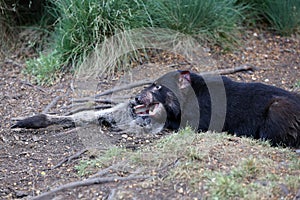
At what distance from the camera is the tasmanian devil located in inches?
171

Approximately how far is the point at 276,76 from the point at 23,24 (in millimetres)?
3617

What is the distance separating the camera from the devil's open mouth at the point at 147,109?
4.73 metres

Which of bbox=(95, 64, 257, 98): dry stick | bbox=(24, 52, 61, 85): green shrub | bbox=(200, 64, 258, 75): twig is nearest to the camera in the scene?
bbox=(95, 64, 257, 98): dry stick

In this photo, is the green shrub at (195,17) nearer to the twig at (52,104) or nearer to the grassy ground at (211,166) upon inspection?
the twig at (52,104)

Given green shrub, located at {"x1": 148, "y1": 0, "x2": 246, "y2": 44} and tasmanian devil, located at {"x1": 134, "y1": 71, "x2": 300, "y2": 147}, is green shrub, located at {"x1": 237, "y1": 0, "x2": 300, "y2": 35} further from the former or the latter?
tasmanian devil, located at {"x1": 134, "y1": 71, "x2": 300, "y2": 147}

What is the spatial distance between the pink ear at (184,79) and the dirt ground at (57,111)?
491mm

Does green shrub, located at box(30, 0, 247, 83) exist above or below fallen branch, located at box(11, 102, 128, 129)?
above

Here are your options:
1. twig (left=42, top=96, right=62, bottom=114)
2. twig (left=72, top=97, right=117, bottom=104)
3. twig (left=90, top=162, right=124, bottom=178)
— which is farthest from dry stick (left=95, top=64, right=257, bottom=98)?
twig (left=90, top=162, right=124, bottom=178)

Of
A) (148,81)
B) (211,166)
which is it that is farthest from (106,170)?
(148,81)

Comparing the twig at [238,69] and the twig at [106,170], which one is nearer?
the twig at [106,170]

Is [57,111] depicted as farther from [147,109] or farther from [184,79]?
[184,79]

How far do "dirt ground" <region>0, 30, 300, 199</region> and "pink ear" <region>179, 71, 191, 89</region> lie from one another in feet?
1.61

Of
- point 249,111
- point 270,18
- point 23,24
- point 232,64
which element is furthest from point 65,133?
point 270,18

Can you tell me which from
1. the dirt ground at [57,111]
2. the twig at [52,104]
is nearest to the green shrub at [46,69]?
the dirt ground at [57,111]
